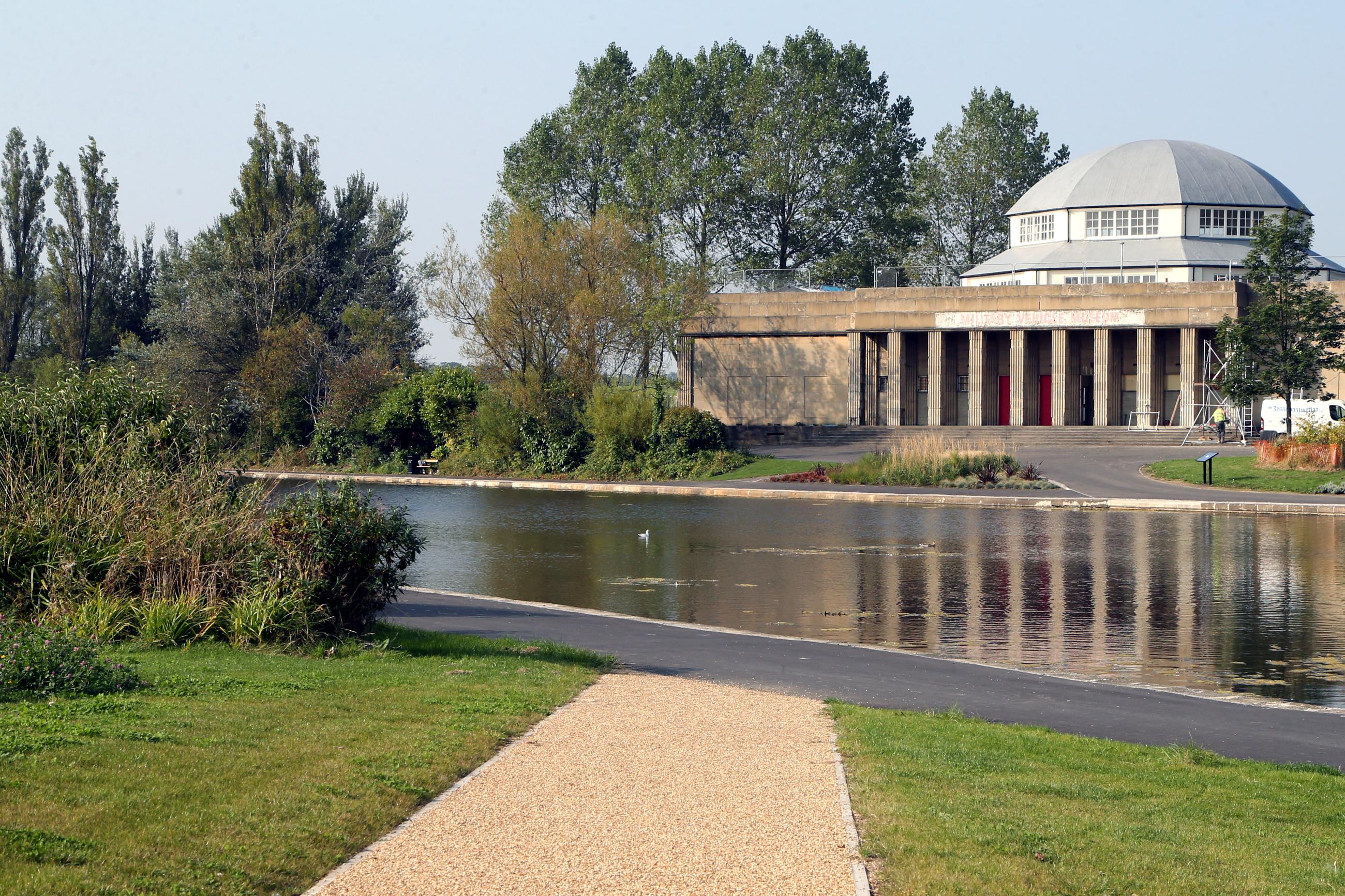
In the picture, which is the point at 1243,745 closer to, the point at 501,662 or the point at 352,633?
the point at 501,662

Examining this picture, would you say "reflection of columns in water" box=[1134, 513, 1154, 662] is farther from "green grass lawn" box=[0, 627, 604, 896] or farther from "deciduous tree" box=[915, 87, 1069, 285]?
"deciduous tree" box=[915, 87, 1069, 285]

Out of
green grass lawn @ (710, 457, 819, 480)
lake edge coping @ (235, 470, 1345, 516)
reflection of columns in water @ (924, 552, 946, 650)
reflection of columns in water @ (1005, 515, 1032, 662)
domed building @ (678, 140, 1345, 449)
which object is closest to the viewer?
reflection of columns in water @ (1005, 515, 1032, 662)

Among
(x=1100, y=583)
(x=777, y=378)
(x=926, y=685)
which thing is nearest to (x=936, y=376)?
(x=777, y=378)

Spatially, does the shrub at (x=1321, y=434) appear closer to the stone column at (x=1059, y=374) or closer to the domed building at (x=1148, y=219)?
the stone column at (x=1059, y=374)

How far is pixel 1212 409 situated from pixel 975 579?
36.9m

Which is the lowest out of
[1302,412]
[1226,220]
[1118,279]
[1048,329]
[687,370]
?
[1302,412]

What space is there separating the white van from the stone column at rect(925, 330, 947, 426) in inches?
546

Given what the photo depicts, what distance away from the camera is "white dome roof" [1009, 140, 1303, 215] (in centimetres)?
5931

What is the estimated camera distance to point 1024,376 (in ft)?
183

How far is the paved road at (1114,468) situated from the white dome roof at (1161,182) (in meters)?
16.5

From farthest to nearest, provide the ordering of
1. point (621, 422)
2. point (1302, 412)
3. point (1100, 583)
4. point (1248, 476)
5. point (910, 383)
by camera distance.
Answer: point (910, 383)
point (621, 422)
point (1302, 412)
point (1248, 476)
point (1100, 583)

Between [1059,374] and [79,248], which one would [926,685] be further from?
[79,248]

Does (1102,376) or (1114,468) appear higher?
(1102,376)

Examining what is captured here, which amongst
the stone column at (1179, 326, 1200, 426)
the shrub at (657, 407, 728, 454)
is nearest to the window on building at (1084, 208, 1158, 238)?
the stone column at (1179, 326, 1200, 426)
